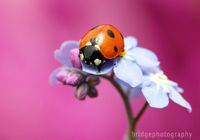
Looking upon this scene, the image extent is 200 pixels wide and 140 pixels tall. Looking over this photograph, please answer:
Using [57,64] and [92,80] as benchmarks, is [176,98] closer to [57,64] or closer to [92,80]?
[92,80]

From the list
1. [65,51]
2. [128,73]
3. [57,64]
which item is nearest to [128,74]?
[128,73]

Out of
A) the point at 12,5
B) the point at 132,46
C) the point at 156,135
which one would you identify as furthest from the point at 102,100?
the point at 132,46

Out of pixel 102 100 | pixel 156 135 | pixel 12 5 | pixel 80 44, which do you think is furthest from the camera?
pixel 12 5

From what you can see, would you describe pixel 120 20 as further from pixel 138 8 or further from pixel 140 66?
pixel 140 66

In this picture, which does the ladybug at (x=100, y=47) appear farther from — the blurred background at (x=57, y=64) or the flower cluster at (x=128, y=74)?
the blurred background at (x=57, y=64)

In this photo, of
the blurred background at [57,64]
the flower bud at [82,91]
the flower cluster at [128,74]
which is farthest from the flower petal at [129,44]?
the blurred background at [57,64]

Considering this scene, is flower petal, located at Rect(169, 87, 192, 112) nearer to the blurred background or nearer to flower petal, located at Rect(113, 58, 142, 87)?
flower petal, located at Rect(113, 58, 142, 87)
